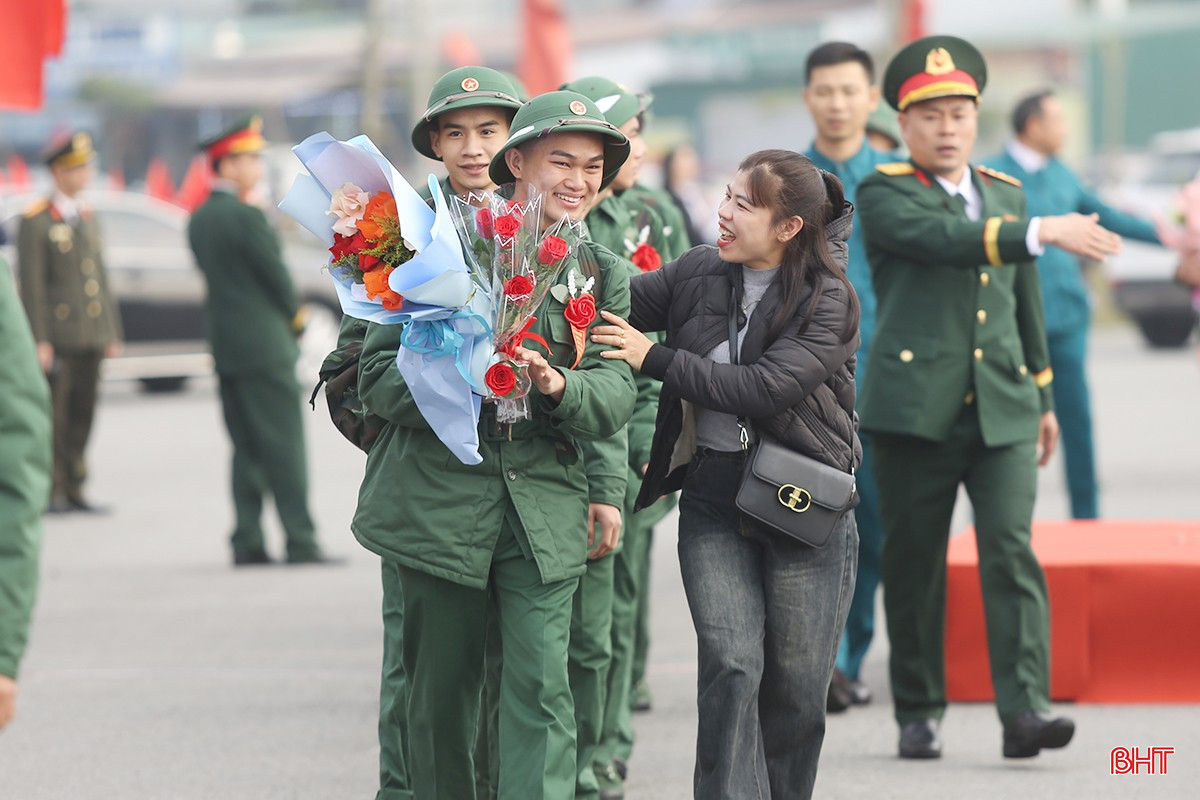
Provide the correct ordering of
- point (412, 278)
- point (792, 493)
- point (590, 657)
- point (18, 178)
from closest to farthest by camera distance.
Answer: point (412, 278) → point (792, 493) → point (590, 657) → point (18, 178)

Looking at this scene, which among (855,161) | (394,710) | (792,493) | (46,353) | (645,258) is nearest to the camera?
(792,493)

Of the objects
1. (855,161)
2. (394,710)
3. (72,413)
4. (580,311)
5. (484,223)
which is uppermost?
(855,161)

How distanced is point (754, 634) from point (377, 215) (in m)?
1.34

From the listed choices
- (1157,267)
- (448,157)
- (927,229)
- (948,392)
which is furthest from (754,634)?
(1157,267)

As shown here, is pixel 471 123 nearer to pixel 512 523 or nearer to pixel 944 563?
pixel 512 523

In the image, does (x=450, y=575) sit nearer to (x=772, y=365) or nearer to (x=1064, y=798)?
(x=772, y=365)

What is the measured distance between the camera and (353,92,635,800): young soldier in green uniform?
4.63 m

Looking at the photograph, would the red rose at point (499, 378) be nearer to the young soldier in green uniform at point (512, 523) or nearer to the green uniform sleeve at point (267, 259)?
the young soldier in green uniform at point (512, 523)

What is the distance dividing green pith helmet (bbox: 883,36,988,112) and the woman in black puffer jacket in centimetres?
142

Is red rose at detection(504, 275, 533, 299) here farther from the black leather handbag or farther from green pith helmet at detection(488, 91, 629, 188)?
the black leather handbag

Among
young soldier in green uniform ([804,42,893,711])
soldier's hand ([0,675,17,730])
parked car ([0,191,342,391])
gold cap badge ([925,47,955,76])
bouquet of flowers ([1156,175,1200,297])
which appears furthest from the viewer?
parked car ([0,191,342,391])

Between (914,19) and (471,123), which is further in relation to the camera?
(914,19)

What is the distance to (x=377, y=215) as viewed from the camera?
4480mm

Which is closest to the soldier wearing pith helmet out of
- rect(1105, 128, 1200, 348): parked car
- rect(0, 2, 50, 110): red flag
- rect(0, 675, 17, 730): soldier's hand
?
rect(0, 675, 17, 730): soldier's hand
